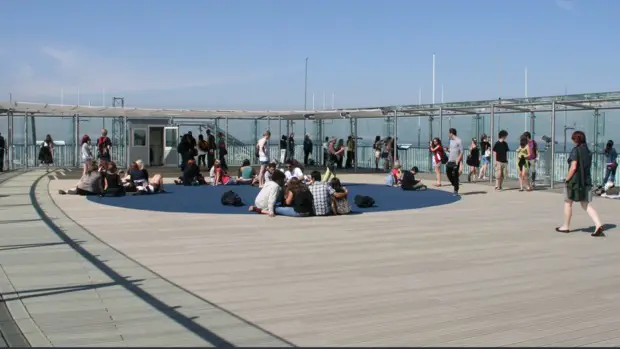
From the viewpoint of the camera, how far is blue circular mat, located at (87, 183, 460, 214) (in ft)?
48.5

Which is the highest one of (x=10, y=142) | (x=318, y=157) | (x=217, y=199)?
(x=10, y=142)

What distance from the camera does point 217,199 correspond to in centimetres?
1680

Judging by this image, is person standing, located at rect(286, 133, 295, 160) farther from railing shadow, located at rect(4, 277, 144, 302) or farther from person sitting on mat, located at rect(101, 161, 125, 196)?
railing shadow, located at rect(4, 277, 144, 302)

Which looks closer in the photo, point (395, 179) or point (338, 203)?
point (338, 203)

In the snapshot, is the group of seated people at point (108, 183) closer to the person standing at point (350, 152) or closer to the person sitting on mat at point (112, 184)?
the person sitting on mat at point (112, 184)

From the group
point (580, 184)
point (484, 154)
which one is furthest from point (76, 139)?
point (580, 184)

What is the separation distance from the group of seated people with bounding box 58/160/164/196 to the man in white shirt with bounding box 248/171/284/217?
477cm

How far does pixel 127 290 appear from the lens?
687 cm

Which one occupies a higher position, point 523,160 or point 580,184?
point 523,160

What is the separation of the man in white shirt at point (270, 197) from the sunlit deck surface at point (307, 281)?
0.58 m

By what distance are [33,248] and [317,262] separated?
361cm

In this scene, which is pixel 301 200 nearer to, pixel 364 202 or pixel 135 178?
pixel 364 202

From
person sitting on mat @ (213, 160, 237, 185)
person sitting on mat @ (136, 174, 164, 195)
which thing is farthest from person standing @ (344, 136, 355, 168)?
person sitting on mat @ (136, 174, 164, 195)

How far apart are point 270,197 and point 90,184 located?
5.92 m
